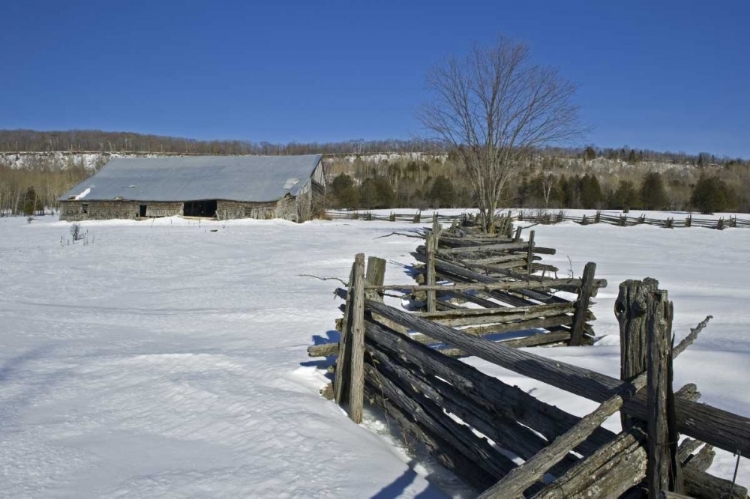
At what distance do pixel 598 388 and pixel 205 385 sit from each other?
4053mm

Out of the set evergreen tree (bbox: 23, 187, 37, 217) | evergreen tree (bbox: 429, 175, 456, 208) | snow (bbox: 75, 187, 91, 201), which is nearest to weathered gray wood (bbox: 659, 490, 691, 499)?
snow (bbox: 75, 187, 91, 201)

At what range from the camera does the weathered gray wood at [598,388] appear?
1.96 meters

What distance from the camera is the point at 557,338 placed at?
7238 mm

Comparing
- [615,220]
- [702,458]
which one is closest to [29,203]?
[615,220]

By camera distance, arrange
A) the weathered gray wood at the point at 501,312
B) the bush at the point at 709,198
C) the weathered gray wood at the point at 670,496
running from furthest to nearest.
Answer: the bush at the point at 709,198 < the weathered gray wood at the point at 501,312 < the weathered gray wood at the point at 670,496

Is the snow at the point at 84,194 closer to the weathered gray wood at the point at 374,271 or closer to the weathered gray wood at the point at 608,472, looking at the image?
the weathered gray wood at the point at 374,271

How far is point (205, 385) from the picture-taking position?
5.17 metres

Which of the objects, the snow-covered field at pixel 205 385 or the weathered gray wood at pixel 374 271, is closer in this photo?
the snow-covered field at pixel 205 385

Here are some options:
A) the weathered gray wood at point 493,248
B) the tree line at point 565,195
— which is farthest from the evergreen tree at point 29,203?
the weathered gray wood at point 493,248

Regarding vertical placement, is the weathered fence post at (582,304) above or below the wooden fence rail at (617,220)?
below

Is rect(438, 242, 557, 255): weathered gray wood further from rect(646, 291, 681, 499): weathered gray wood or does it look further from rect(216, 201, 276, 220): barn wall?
rect(216, 201, 276, 220): barn wall

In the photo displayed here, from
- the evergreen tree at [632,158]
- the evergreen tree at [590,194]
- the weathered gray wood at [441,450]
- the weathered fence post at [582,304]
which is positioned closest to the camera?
the weathered gray wood at [441,450]

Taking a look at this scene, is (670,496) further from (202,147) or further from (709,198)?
(202,147)

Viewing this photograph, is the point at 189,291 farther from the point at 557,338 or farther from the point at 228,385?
the point at 557,338
